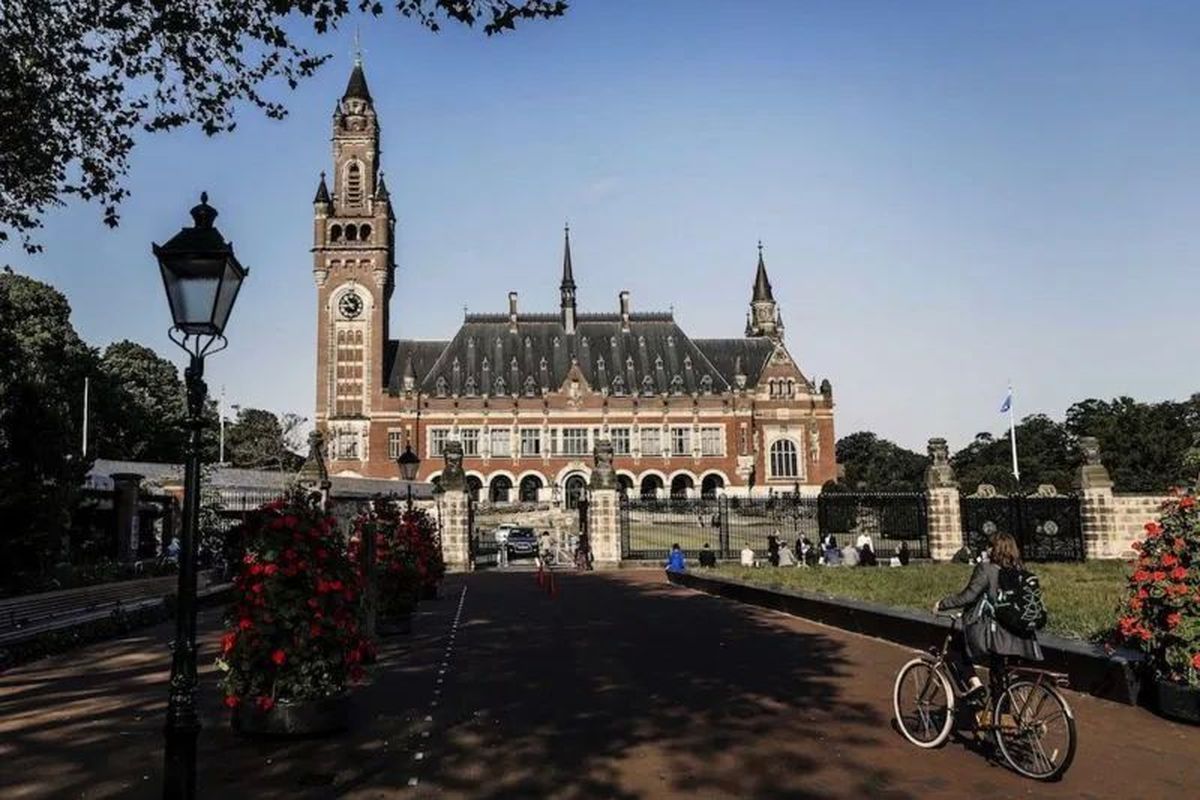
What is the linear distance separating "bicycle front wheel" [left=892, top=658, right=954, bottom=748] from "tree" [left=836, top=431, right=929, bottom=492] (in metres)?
98.5

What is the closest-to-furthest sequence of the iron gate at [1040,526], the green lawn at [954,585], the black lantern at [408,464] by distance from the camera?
1. the green lawn at [954,585]
2. the black lantern at [408,464]
3. the iron gate at [1040,526]

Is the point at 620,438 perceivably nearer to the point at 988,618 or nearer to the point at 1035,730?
the point at 988,618

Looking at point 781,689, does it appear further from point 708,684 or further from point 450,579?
point 450,579

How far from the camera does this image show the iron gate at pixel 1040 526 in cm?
3052

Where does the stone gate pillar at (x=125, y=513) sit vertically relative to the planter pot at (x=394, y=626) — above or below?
above

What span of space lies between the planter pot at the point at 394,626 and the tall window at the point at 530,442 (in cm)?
6207

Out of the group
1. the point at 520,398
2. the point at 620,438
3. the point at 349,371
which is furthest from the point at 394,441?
the point at 620,438

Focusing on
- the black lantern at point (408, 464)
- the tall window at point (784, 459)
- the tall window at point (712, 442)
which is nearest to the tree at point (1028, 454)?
the tall window at point (784, 459)

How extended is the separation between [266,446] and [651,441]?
102ft

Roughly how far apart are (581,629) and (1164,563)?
9.45 metres

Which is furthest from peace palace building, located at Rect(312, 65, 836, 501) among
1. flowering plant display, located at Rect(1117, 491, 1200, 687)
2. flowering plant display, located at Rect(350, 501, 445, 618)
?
flowering plant display, located at Rect(1117, 491, 1200, 687)

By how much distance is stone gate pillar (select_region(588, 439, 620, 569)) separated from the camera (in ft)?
111

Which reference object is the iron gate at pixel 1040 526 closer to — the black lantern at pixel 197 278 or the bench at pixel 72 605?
the bench at pixel 72 605

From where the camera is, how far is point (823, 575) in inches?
958
